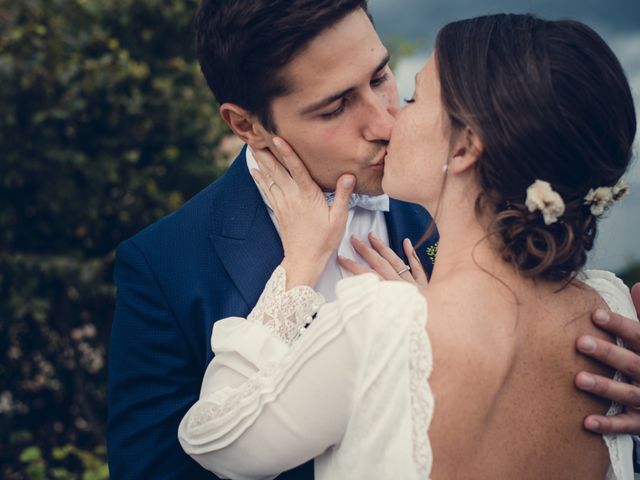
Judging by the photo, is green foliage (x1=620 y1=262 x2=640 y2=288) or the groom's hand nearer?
the groom's hand

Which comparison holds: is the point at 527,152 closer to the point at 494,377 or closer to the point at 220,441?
the point at 494,377

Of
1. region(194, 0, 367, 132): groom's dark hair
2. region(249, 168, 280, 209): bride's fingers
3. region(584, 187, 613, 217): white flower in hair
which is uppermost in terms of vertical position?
region(194, 0, 367, 132): groom's dark hair

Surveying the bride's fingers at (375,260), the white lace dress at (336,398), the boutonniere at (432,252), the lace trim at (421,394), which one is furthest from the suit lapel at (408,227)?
the lace trim at (421,394)

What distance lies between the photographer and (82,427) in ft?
17.4

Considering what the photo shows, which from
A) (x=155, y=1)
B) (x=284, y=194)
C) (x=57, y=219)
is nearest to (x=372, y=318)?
(x=284, y=194)

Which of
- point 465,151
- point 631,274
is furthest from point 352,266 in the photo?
point 631,274

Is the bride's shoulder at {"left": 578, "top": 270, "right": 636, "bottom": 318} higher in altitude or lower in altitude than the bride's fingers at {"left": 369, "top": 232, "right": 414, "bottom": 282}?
lower

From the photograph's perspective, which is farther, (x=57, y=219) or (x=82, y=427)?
(x=82, y=427)

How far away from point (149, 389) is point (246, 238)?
2.04 feet

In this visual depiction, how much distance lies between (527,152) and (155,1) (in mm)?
3657

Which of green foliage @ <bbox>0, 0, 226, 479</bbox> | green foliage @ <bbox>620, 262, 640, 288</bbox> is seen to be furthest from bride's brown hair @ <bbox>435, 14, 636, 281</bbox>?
green foliage @ <bbox>620, 262, 640, 288</bbox>

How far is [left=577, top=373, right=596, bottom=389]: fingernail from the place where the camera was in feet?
6.59

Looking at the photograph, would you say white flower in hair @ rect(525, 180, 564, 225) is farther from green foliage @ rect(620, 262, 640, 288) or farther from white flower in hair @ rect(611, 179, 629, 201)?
green foliage @ rect(620, 262, 640, 288)

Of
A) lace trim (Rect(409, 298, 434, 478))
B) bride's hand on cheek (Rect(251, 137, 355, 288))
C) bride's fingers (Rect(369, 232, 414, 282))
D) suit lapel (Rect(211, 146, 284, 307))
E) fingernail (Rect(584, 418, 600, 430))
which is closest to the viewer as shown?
lace trim (Rect(409, 298, 434, 478))
